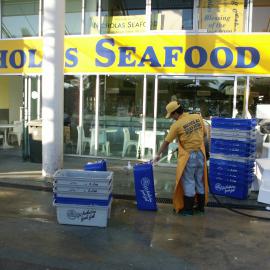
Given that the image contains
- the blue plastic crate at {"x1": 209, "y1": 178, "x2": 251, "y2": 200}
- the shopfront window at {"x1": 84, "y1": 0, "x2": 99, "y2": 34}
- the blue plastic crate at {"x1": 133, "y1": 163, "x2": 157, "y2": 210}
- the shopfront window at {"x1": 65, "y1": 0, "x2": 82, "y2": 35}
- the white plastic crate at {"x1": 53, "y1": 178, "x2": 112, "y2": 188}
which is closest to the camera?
the white plastic crate at {"x1": 53, "y1": 178, "x2": 112, "y2": 188}

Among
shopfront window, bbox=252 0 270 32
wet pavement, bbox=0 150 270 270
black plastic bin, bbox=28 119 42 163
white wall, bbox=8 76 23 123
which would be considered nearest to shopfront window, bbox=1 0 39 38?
white wall, bbox=8 76 23 123

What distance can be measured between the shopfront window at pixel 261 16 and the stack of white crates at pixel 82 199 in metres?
6.70

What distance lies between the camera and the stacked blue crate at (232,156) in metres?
7.35

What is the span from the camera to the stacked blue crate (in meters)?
7.35

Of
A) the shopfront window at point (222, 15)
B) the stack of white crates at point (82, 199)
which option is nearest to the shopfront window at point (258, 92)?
the shopfront window at point (222, 15)

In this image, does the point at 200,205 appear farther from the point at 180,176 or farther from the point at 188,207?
the point at 180,176

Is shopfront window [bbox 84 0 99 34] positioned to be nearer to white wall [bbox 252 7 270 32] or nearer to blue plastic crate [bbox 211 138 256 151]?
white wall [bbox 252 7 270 32]

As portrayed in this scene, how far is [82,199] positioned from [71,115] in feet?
21.7

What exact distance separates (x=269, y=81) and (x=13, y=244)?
769cm

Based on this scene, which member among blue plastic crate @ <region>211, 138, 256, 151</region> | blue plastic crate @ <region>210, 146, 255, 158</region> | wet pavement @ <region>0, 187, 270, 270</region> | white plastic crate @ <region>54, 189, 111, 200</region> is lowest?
wet pavement @ <region>0, 187, 270, 270</region>

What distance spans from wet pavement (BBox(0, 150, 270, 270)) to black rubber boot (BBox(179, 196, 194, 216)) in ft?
0.48

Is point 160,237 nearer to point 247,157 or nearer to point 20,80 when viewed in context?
point 247,157

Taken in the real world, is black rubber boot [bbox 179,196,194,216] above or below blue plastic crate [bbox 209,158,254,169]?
below

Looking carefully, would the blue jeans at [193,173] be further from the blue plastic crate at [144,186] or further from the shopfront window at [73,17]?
the shopfront window at [73,17]
